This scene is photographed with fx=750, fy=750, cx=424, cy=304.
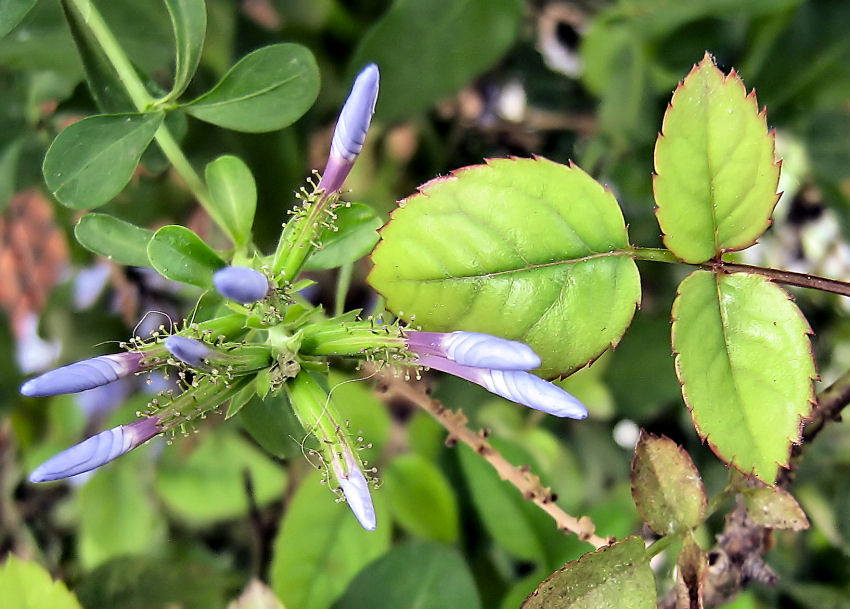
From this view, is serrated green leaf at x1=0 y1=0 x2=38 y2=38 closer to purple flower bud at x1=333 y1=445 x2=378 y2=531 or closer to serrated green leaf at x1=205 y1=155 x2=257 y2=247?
serrated green leaf at x1=205 y1=155 x2=257 y2=247

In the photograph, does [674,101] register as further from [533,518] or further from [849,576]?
[849,576]

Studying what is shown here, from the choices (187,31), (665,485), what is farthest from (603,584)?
(187,31)

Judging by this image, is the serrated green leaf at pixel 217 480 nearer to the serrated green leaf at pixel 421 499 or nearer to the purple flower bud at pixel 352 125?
the serrated green leaf at pixel 421 499

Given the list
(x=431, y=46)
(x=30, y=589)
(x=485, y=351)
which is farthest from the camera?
(x=431, y=46)

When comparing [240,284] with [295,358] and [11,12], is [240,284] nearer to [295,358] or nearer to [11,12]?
[295,358]

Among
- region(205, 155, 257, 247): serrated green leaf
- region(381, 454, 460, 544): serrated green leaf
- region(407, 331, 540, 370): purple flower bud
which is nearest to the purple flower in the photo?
region(407, 331, 540, 370): purple flower bud
